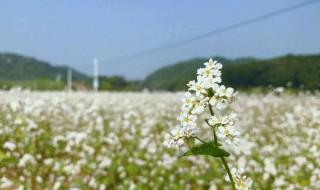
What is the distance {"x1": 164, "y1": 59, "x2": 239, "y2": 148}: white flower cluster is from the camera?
7.47ft

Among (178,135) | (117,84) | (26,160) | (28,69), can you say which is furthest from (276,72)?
(28,69)

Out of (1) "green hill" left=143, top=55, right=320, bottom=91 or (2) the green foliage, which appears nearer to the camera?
(1) "green hill" left=143, top=55, right=320, bottom=91

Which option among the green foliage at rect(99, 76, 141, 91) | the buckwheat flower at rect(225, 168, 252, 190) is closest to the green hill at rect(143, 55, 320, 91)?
the buckwheat flower at rect(225, 168, 252, 190)

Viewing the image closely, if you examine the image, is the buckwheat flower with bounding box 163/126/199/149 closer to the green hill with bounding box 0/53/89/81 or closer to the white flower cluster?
the white flower cluster

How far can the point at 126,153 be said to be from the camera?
8812mm

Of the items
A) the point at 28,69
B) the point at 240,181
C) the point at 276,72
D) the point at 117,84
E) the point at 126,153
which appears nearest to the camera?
the point at 240,181

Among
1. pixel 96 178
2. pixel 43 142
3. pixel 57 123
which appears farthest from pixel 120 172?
pixel 57 123

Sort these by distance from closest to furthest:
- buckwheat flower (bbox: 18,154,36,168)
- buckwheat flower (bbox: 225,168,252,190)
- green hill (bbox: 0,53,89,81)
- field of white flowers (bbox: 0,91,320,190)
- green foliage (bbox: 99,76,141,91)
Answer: buckwheat flower (bbox: 225,168,252,190) < field of white flowers (bbox: 0,91,320,190) < buckwheat flower (bbox: 18,154,36,168) < green foliage (bbox: 99,76,141,91) < green hill (bbox: 0,53,89,81)

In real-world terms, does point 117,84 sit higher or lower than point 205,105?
higher

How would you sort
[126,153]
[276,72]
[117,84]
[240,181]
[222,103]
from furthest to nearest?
1. [117,84]
2. [276,72]
3. [126,153]
4. [240,181]
5. [222,103]

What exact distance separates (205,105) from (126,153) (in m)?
6.57

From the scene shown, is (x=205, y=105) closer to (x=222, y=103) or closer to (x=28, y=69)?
(x=222, y=103)

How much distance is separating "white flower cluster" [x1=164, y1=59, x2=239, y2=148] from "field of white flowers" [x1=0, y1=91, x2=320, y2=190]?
295cm

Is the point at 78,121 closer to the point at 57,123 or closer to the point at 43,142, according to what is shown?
the point at 57,123
